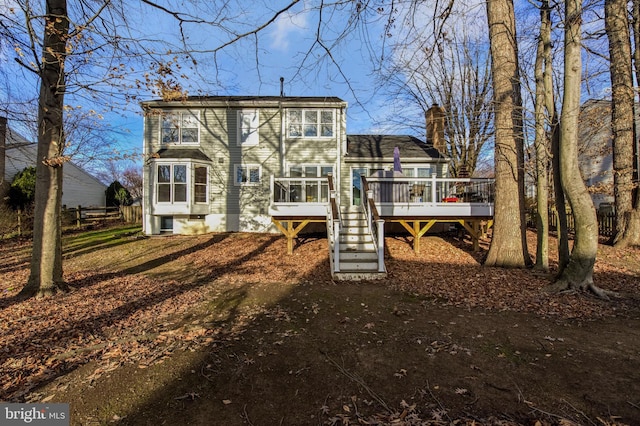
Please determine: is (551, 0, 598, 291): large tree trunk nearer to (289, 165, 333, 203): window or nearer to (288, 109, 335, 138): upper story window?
(289, 165, 333, 203): window

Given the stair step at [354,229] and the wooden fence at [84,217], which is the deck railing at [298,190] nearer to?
the stair step at [354,229]

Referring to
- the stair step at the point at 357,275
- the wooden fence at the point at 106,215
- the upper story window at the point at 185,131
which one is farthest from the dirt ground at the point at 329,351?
the wooden fence at the point at 106,215

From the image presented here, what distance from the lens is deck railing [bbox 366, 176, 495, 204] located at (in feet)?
33.1

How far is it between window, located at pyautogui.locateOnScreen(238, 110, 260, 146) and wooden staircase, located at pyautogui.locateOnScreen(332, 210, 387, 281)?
7.85 m

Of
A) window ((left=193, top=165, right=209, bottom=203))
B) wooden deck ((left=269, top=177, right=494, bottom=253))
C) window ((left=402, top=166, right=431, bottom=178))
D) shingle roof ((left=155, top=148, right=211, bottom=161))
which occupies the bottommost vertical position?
wooden deck ((left=269, top=177, right=494, bottom=253))

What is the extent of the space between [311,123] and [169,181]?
270 inches

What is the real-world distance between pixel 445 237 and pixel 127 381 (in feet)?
37.0

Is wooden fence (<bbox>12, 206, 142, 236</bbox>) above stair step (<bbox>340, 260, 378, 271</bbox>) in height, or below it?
above

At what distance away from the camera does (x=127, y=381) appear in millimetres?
2990

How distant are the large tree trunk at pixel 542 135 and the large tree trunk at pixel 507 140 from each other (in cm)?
35

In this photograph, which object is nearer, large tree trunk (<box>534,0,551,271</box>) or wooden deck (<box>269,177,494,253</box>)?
large tree trunk (<box>534,0,551,271</box>)

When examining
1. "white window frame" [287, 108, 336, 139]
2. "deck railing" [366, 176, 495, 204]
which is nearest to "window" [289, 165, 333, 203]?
"deck railing" [366, 176, 495, 204]

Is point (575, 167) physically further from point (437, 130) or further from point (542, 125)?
point (437, 130)

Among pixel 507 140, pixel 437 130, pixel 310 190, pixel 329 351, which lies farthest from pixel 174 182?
pixel 437 130
